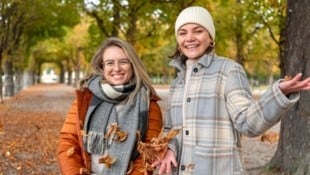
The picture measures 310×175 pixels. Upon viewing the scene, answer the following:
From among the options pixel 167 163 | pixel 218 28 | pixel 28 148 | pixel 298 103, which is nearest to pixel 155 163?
pixel 167 163

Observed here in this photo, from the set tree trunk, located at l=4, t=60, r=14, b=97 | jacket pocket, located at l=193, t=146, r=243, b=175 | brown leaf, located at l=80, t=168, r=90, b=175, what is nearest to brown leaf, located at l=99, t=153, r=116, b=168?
brown leaf, located at l=80, t=168, r=90, b=175

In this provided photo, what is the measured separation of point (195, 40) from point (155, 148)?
625mm

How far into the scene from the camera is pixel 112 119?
311 centimetres

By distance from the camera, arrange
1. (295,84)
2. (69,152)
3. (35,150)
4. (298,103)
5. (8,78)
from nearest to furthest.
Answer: (295,84)
(69,152)
(298,103)
(35,150)
(8,78)

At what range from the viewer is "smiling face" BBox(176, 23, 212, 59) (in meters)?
2.96

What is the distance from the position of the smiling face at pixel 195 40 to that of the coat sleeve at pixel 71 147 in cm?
75

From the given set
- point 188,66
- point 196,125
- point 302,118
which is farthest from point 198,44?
point 302,118

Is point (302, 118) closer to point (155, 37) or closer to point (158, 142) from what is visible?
point (158, 142)

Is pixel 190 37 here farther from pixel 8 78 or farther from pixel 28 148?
pixel 8 78

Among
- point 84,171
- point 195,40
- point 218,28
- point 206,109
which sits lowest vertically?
point 84,171

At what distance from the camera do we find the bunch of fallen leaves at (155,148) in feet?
9.27

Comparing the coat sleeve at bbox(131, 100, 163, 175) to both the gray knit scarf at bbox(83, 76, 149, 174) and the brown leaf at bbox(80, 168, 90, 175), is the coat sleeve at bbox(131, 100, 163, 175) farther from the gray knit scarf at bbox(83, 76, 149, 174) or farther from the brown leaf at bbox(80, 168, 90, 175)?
the brown leaf at bbox(80, 168, 90, 175)

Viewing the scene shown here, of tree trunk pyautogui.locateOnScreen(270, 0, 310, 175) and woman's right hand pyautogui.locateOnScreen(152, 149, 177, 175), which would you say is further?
tree trunk pyautogui.locateOnScreen(270, 0, 310, 175)

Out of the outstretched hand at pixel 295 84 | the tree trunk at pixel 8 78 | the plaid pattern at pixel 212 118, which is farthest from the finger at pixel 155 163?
the tree trunk at pixel 8 78
